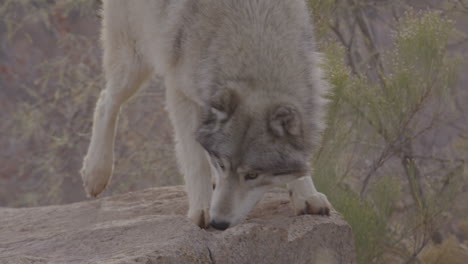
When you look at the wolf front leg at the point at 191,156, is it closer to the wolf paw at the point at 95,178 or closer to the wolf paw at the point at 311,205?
the wolf paw at the point at 311,205

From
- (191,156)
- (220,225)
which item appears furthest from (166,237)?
(191,156)

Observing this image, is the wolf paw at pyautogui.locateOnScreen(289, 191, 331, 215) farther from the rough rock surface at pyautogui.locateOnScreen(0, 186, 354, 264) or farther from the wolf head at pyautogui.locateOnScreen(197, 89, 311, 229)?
the wolf head at pyautogui.locateOnScreen(197, 89, 311, 229)

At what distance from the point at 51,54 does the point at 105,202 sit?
7001mm

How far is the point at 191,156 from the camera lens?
341 cm

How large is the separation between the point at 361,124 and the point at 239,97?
6.78ft

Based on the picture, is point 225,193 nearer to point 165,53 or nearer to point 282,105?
point 282,105

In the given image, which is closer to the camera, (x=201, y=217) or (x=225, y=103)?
(x=225, y=103)

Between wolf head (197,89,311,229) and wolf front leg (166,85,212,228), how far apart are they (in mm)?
207

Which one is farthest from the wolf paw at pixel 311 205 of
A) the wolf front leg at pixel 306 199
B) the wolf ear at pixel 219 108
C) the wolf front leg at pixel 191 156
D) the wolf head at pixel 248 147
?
the wolf ear at pixel 219 108

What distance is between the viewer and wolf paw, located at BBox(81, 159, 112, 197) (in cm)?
427

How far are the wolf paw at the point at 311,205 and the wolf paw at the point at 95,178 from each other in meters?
1.41

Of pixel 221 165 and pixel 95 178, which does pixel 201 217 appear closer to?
pixel 221 165

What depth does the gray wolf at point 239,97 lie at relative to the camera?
9.73 ft

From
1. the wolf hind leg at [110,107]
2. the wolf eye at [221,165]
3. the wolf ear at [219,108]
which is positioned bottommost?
the wolf hind leg at [110,107]
